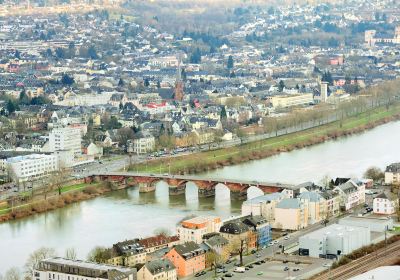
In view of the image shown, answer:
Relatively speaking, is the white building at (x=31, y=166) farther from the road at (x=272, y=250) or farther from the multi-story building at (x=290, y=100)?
the multi-story building at (x=290, y=100)

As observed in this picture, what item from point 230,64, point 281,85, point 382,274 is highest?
point 382,274

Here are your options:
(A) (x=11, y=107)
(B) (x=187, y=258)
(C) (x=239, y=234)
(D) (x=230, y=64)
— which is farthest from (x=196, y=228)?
(D) (x=230, y=64)

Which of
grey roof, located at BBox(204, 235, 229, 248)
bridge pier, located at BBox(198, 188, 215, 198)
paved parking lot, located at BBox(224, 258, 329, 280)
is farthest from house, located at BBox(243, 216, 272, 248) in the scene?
bridge pier, located at BBox(198, 188, 215, 198)

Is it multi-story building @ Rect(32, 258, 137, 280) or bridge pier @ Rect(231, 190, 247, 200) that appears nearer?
multi-story building @ Rect(32, 258, 137, 280)

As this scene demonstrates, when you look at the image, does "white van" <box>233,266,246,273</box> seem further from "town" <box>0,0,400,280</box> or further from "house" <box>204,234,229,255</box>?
"house" <box>204,234,229,255</box>

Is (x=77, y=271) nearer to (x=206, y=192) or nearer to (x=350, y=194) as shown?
(x=350, y=194)

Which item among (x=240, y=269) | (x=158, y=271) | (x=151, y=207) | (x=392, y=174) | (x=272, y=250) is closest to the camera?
(x=158, y=271)

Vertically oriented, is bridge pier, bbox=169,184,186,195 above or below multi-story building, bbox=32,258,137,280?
below

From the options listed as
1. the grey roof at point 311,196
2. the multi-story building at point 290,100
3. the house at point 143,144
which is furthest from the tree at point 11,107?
the grey roof at point 311,196
